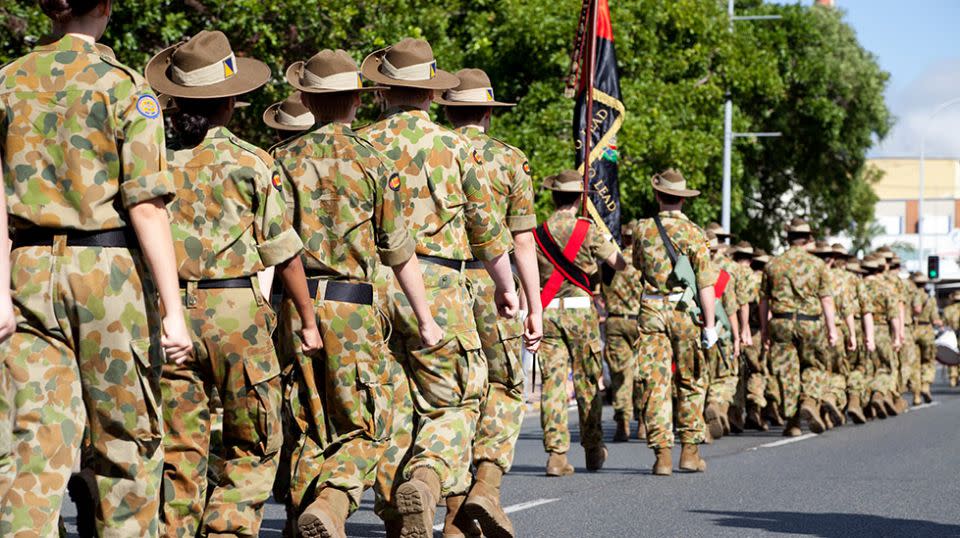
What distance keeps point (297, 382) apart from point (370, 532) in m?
1.98

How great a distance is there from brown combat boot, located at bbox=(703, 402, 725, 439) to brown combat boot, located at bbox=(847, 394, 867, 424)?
3.38 m

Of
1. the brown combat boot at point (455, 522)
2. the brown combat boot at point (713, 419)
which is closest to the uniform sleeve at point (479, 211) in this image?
the brown combat boot at point (455, 522)

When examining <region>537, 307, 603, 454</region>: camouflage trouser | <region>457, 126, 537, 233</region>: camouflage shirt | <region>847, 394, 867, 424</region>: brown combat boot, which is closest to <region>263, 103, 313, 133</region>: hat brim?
<region>457, 126, 537, 233</region>: camouflage shirt

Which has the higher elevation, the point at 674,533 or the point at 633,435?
the point at 674,533

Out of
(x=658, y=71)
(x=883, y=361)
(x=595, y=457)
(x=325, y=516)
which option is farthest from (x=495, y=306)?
(x=658, y=71)

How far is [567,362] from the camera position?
42.0ft

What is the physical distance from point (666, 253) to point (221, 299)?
6352 millimetres

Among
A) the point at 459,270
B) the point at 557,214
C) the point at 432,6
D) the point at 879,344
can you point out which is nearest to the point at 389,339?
the point at 459,270

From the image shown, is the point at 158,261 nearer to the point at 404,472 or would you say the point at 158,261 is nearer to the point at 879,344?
the point at 404,472

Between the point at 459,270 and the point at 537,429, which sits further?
the point at 537,429

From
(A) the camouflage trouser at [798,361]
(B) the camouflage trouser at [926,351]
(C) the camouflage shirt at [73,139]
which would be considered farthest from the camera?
(B) the camouflage trouser at [926,351]

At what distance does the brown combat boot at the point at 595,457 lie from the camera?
13.1m

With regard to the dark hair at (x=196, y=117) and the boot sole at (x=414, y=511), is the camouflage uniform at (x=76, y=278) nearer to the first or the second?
the dark hair at (x=196, y=117)

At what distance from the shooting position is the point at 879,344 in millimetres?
22797
